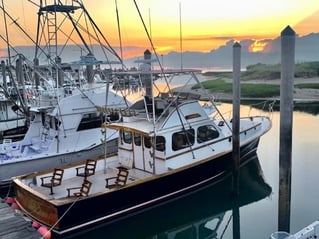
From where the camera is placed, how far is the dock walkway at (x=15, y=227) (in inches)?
273

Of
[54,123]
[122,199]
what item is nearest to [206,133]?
[122,199]

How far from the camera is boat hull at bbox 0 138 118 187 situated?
11844mm

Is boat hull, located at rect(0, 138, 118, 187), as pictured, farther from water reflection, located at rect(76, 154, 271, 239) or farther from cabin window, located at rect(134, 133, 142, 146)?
water reflection, located at rect(76, 154, 271, 239)

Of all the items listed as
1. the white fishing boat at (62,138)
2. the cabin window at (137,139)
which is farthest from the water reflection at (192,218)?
the white fishing boat at (62,138)

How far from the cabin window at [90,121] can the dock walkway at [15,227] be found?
571 cm

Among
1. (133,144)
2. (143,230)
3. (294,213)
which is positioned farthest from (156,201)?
(294,213)

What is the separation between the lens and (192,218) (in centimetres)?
1049

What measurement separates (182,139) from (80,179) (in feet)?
10.1

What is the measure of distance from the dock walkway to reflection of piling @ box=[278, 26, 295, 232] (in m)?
4.99

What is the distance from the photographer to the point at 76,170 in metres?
10.7

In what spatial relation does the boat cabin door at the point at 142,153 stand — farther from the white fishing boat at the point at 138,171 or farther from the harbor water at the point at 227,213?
the harbor water at the point at 227,213

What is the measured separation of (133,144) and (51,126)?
3942 millimetres

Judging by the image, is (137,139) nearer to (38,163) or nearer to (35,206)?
(35,206)

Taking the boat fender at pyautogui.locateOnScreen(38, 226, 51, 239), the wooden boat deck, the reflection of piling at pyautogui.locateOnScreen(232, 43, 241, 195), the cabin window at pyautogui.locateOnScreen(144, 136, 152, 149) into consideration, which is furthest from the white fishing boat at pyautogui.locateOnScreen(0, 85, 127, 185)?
the reflection of piling at pyautogui.locateOnScreen(232, 43, 241, 195)
